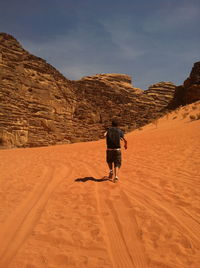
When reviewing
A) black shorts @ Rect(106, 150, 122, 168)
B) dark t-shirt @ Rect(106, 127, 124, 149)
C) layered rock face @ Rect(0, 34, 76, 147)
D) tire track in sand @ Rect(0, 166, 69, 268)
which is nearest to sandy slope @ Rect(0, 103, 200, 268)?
tire track in sand @ Rect(0, 166, 69, 268)

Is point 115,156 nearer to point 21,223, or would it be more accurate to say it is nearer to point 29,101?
point 21,223

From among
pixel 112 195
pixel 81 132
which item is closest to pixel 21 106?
pixel 81 132

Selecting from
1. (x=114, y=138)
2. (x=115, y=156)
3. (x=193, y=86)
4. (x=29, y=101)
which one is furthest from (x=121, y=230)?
(x=193, y=86)

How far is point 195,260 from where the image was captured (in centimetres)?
212

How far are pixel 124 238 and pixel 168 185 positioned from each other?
261 centimetres

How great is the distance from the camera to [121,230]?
9.15ft

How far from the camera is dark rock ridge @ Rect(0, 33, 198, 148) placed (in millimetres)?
22281

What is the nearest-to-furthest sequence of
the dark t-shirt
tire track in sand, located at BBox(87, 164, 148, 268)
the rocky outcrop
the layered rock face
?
tire track in sand, located at BBox(87, 164, 148, 268)
the dark t-shirt
the layered rock face
the rocky outcrop

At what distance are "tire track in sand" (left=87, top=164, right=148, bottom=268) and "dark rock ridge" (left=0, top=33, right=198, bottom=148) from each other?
18694 millimetres

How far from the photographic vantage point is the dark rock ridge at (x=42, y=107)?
22281 millimetres

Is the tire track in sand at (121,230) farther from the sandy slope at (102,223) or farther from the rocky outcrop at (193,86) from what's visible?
the rocky outcrop at (193,86)

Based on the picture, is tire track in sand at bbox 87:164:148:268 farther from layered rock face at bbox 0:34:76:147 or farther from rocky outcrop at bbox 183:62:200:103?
rocky outcrop at bbox 183:62:200:103

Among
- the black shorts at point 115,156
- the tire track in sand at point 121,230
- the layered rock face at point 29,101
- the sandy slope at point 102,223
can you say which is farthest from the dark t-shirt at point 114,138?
the layered rock face at point 29,101

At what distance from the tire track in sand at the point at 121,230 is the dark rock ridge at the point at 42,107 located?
18.7 m
